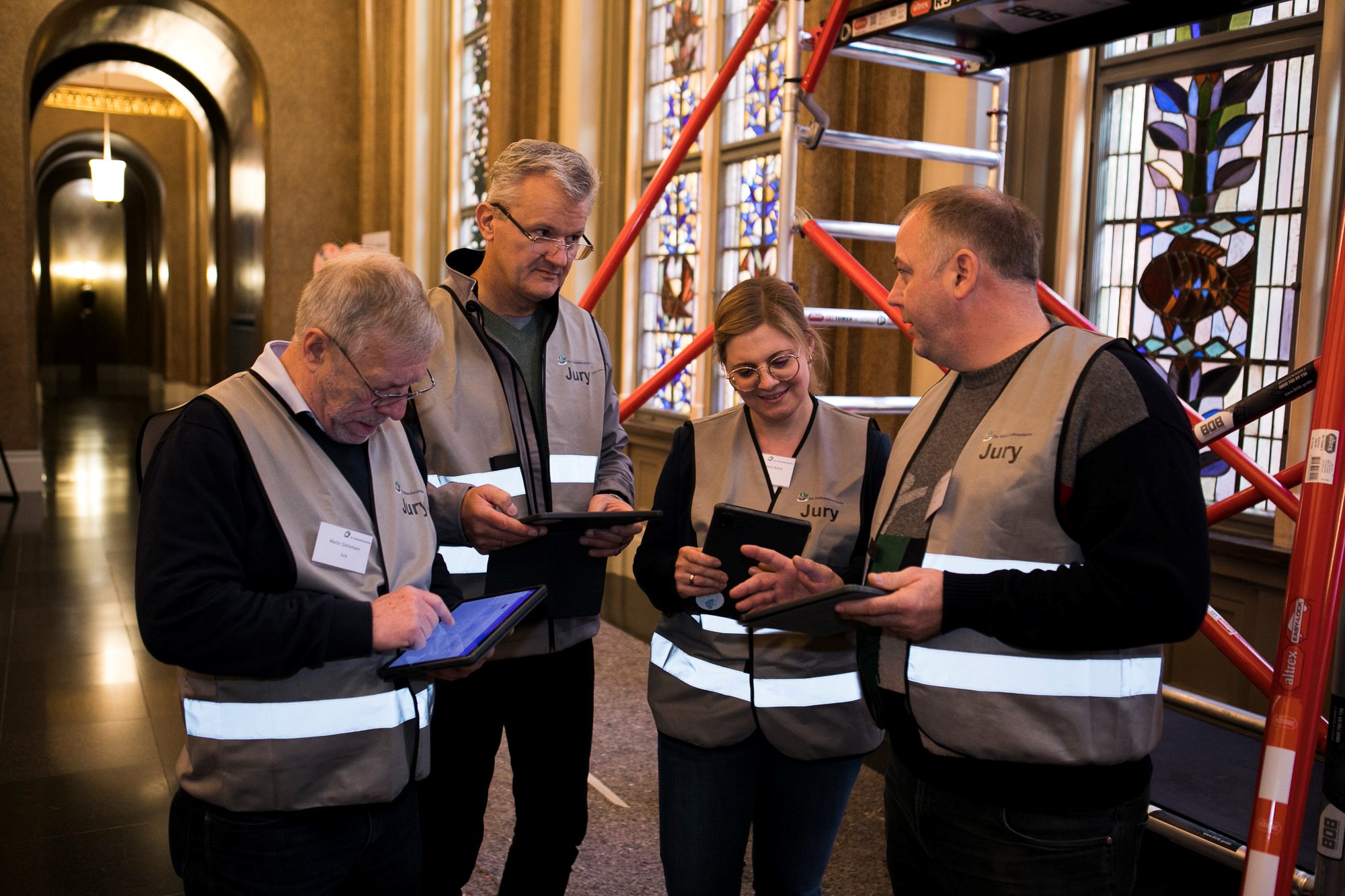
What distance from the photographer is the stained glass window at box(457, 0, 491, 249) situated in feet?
34.5

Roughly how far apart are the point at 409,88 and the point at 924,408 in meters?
10.8

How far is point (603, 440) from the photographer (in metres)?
2.60

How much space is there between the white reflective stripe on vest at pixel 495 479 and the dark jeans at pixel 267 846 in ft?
2.43

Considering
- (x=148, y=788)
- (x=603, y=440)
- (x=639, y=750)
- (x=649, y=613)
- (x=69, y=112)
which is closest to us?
(x=603, y=440)

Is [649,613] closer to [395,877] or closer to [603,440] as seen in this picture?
[603,440]

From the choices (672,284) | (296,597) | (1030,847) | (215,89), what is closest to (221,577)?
(296,597)

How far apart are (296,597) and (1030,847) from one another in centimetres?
111

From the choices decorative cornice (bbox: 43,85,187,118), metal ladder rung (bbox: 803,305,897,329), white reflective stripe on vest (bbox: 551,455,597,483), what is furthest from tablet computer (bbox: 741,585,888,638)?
decorative cornice (bbox: 43,85,187,118)

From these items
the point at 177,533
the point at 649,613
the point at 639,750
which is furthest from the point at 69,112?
the point at 177,533

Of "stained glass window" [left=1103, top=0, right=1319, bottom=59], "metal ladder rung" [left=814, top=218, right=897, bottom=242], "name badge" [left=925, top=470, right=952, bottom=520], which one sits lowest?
"name badge" [left=925, top=470, right=952, bottom=520]

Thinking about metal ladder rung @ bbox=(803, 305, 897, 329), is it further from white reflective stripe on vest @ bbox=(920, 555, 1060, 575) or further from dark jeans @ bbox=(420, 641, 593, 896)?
white reflective stripe on vest @ bbox=(920, 555, 1060, 575)

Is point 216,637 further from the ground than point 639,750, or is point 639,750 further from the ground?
point 216,637

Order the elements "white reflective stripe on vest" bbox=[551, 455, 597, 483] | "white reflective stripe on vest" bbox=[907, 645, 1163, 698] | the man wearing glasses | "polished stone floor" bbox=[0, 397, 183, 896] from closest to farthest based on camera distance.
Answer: "white reflective stripe on vest" bbox=[907, 645, 1163, 698] < the man wearing glasses < "white reflective stripe on vest" bbox=[551, 455, 597, 483] < "polished stone floor" bbox=[0, 397, 183, 896]

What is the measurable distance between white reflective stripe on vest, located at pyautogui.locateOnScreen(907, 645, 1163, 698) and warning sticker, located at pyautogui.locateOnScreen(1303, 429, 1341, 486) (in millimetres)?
542
